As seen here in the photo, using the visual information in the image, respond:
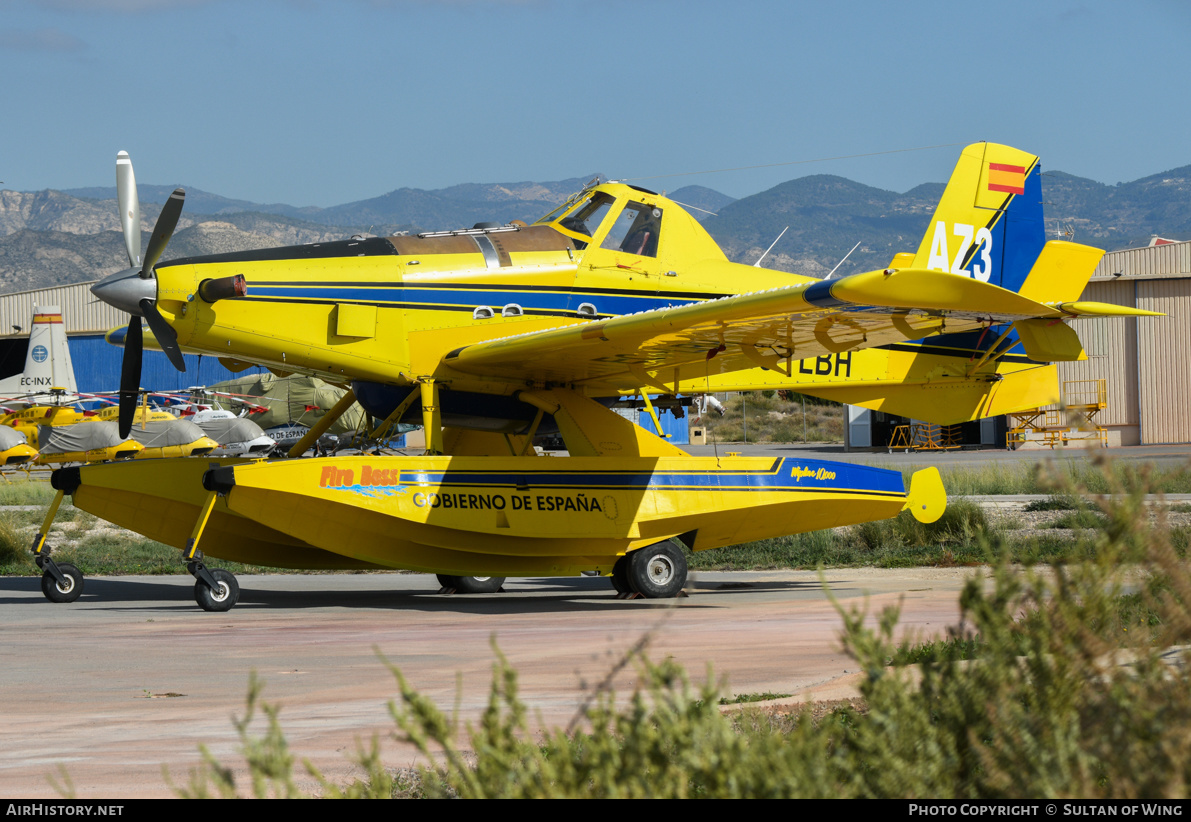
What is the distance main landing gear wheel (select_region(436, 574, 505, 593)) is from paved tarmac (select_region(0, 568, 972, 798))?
0.29 meters

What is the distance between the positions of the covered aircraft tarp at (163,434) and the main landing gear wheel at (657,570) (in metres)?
25.3

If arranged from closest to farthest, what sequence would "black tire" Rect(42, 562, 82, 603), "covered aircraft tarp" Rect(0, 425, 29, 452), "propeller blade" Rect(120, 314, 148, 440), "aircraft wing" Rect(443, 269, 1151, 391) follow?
"aircraft wing" Rect(443, 269, 1151, 391) < "black tire" Rect(42, 562, 82, 603) < "propeller blade" Rect(120, 314, 148, 440) < "covered aircraft tarp" Rect(0, 425, 29, 452)

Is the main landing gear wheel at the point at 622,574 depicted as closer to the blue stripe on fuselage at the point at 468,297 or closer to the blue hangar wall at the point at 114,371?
the blue stripe on fuselage at the point at 468,297

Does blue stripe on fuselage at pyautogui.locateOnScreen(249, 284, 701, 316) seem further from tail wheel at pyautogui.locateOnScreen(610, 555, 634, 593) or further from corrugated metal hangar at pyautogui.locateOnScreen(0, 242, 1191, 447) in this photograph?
corrugated metal hangar at pyautogui.locateOnScreen(0, 242, 1191, 447)

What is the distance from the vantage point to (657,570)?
35.3 ft

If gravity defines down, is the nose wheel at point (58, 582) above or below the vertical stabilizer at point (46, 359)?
below

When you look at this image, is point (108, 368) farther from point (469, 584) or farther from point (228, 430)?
point (469, 584)

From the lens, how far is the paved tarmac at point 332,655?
4215 millimetres

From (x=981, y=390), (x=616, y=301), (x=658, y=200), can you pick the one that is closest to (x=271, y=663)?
(x=616, y=301)

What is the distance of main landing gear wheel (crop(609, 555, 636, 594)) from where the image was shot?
1077cm

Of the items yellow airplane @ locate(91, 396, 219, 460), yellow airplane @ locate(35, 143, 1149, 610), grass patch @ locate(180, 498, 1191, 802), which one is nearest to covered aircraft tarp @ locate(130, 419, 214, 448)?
yellow airplane @ locate(91, 396, 219, 460)

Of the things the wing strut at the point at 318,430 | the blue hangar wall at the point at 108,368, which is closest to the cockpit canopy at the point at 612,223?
the wing strut at the point at 318,430

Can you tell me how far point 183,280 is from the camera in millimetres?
9938

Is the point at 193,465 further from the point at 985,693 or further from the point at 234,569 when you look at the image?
the point at 985,693
